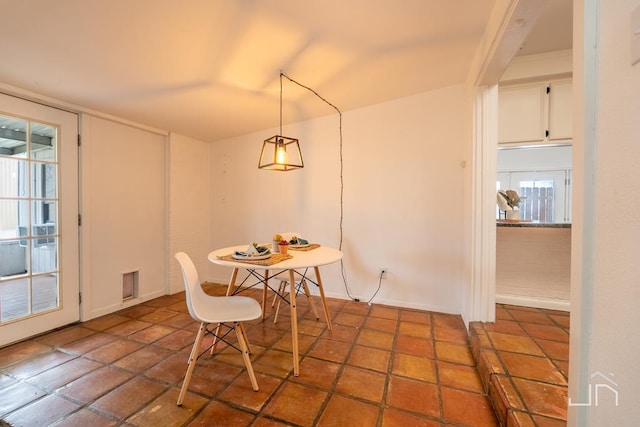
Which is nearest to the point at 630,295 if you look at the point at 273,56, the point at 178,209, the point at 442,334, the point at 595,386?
the point at 595,386

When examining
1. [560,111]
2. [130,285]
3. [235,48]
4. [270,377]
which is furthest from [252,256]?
[560,111]

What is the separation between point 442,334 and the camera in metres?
2.19

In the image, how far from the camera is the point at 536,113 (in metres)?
2.31

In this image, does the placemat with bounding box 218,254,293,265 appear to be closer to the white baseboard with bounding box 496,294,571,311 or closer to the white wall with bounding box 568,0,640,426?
the white wall with bounding box 568,0,640,426

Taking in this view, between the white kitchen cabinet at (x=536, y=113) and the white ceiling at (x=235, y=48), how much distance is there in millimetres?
356

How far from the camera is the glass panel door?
212cm

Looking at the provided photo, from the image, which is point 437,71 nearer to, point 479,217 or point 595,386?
point 479,217

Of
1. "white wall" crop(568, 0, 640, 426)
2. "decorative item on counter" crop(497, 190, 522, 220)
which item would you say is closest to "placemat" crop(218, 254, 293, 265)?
"white wall" crop(568, 0, 640, 426)

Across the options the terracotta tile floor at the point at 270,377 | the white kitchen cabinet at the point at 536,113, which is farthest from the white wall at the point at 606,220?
the white kitchen cabinet at the point at 536,113

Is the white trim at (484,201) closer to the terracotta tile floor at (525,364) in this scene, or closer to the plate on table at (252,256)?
the terracotta tile floor at (525,364)

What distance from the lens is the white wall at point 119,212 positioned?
103 inches

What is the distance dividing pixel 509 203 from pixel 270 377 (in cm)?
267

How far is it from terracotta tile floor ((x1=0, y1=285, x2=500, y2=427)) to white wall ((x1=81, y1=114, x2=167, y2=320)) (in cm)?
48

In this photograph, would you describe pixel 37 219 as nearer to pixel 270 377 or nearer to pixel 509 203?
pixel 270 377
